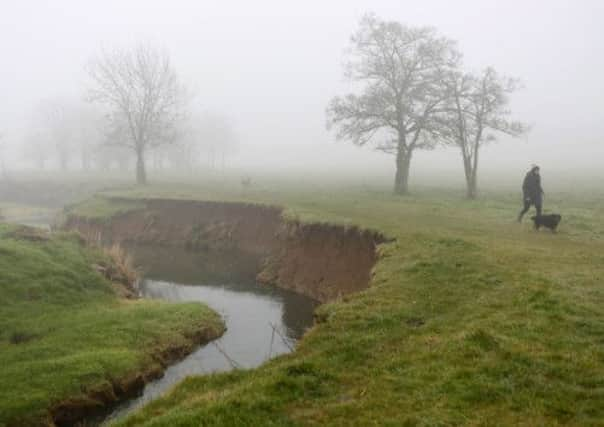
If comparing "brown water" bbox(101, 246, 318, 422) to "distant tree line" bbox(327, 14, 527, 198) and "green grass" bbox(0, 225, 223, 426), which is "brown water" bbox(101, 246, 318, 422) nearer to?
"green grass" bbox(0, 225, 223, 426)

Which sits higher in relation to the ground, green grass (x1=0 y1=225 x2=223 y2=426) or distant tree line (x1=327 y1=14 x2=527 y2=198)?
distant tree line (x1=327 y1=14 x2=527 y2=198)

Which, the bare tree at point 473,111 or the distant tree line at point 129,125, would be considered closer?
the bare tree at point 473,111

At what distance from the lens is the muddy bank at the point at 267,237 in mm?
22297

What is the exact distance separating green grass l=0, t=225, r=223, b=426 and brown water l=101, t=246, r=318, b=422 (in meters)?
0.91

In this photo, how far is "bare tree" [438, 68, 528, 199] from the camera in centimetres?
3600

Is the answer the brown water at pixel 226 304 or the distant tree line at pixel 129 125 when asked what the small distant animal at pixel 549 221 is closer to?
the brown water at pixel 226 304

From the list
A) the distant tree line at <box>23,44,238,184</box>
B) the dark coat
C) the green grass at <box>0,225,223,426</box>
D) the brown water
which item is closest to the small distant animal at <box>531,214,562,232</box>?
the dark coat

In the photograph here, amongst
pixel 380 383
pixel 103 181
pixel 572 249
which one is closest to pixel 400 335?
pixel 380 383

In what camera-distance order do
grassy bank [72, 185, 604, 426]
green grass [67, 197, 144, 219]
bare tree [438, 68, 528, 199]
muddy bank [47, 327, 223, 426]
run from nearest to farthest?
1. grassy bank [72, 185, 604, 426]
2. muddy bank [47, 327, 223, 426]
3. bare tree [438, 68, 528, 199]
4. green grass [67, 197, 144, 219]

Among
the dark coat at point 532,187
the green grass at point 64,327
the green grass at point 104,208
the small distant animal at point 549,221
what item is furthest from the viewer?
the green grass at point 104,208

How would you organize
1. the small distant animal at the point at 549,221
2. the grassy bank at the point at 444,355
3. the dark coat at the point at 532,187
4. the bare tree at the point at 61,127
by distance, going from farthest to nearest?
1. the bare tree at the point at 61,127
2. the dark coat at the point at 532,187
3. the small distant animal at the point at 549,221
4. the grassy bank at the point at 444,355

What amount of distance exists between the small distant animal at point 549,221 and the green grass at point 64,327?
1428cm

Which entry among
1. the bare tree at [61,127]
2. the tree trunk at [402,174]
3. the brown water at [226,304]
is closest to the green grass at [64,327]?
the brown water at [226,304]

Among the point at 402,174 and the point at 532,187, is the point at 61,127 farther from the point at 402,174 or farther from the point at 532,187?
the point at 532,187
